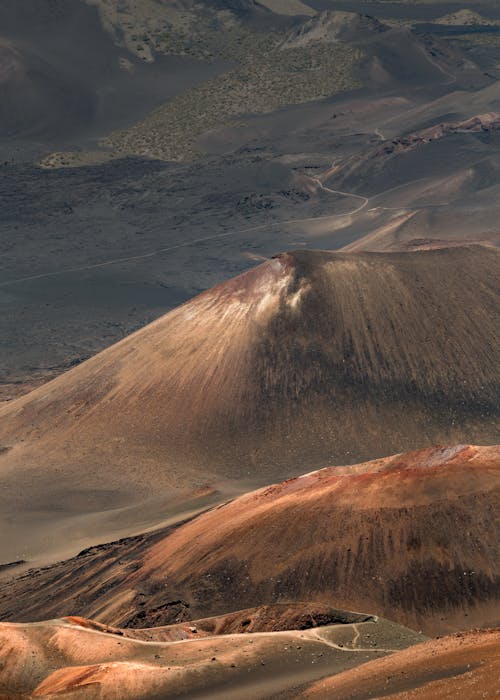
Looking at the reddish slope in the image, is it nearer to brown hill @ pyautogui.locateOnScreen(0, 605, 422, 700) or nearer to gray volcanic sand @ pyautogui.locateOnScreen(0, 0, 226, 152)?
brown hill @ pyautogui.locateOnScreen(0, 605, 422, 700)

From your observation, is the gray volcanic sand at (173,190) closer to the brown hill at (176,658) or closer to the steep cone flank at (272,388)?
the steep cone flank at (272,388)

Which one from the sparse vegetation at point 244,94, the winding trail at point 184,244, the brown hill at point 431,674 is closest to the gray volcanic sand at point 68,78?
the sparse vegetation at point 244,94

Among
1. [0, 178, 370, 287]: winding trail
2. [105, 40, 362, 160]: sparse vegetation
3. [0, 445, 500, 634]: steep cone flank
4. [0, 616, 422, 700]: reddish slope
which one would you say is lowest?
[0, 178, 370, 287]: winding trail

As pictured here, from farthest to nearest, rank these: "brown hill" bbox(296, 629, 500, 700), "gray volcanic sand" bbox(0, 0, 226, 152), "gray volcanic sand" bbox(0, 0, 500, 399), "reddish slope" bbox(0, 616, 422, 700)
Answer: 1. "gray volcanic sand" bbox(0, 0, 226, 152)
2. "gray volcanic sand" bbox(0, 0, 500, 399)
3. "reddish slope" bbox(0, 616, 422, 700)
4. "brown hill" bbox(296, 629, 500, 700)

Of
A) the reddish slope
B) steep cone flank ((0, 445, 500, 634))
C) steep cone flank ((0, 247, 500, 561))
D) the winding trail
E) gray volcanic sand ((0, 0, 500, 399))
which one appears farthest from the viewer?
the winding trail

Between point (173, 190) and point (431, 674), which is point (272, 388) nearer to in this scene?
point (431, 674)

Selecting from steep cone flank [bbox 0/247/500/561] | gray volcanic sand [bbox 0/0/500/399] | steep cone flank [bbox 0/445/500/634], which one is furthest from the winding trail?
steep cone flank [bbox 0/445/500/634]
